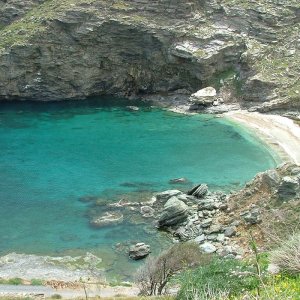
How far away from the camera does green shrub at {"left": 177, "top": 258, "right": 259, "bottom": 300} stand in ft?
68.8

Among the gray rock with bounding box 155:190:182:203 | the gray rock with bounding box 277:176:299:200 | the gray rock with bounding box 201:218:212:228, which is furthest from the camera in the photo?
the gray rock with bounding box 155:190:182:203

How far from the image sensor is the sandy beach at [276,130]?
6862 cm

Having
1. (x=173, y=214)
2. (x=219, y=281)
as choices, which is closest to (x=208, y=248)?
(x=173, y=214)

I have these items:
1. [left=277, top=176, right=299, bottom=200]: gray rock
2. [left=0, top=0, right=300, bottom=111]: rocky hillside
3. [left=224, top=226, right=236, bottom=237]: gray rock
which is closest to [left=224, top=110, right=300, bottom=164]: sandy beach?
[left=0, top=0, right=300, bottom=111]: rocky hillside

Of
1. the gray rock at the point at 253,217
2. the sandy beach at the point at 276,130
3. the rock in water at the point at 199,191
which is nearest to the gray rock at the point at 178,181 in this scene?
the rock in water at the point at 199,191

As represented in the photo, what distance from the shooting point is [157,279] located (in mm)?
35250

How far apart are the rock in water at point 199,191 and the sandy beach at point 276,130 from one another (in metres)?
14.7

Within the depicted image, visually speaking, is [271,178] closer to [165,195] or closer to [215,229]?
[215,229]

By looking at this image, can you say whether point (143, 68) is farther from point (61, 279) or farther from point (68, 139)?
point (61, 279)

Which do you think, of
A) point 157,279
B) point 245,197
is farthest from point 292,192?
point 157,279

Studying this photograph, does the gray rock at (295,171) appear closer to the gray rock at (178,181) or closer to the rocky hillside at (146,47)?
the gray rock at (178,181)

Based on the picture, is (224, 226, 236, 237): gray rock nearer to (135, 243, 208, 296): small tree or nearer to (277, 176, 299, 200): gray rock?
(277, 176, 299, 200): gray rock

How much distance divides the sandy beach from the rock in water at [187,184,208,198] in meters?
14.7

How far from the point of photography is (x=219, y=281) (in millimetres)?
21922
